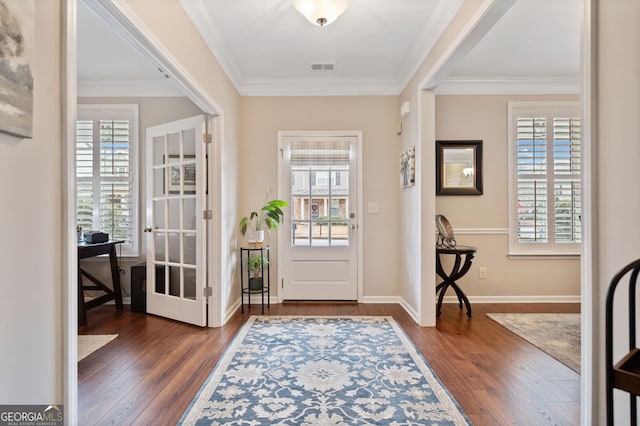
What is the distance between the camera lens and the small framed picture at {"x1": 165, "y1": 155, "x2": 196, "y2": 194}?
3.21 meters

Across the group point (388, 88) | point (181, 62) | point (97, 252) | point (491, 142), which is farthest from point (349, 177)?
point (97, 252)

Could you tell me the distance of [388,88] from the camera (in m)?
3.94

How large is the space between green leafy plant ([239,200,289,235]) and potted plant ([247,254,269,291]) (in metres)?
0.33

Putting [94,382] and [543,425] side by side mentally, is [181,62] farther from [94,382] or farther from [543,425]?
[543,425]

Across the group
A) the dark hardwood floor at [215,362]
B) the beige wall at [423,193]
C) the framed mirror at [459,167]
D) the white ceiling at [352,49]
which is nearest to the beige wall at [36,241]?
the dark hardwood floor at [215,362]

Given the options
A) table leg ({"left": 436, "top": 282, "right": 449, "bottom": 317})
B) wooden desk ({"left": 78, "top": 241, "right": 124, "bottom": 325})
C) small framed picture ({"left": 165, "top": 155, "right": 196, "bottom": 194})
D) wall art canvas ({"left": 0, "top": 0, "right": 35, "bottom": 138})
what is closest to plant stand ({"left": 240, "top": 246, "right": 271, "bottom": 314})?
small framed picture ({"left": 165, "top": 155, "right": 196, "bottom": 194})

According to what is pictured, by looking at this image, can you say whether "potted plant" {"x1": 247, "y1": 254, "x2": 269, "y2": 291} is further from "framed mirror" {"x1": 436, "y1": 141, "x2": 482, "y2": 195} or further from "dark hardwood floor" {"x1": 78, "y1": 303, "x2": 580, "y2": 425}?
"framed mirror" {"x1": 436, "y1": 141, "x2": 482, "y2": 195}

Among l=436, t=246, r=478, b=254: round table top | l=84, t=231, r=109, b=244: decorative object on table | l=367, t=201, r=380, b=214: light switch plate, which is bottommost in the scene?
l=436, t=246, r=478, b=254: round table top

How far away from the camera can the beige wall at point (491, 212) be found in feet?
12.9

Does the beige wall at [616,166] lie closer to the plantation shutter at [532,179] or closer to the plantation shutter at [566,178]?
the plantation shutter at [532,179]

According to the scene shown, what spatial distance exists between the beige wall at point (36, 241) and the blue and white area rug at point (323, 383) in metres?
0.81

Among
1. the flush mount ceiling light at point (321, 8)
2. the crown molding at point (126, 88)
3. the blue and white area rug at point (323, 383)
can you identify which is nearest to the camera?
the blue and white area rug at point (323, 383)

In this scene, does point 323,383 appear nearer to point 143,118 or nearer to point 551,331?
point 551,331

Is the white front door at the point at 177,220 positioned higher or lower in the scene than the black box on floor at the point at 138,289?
higher
